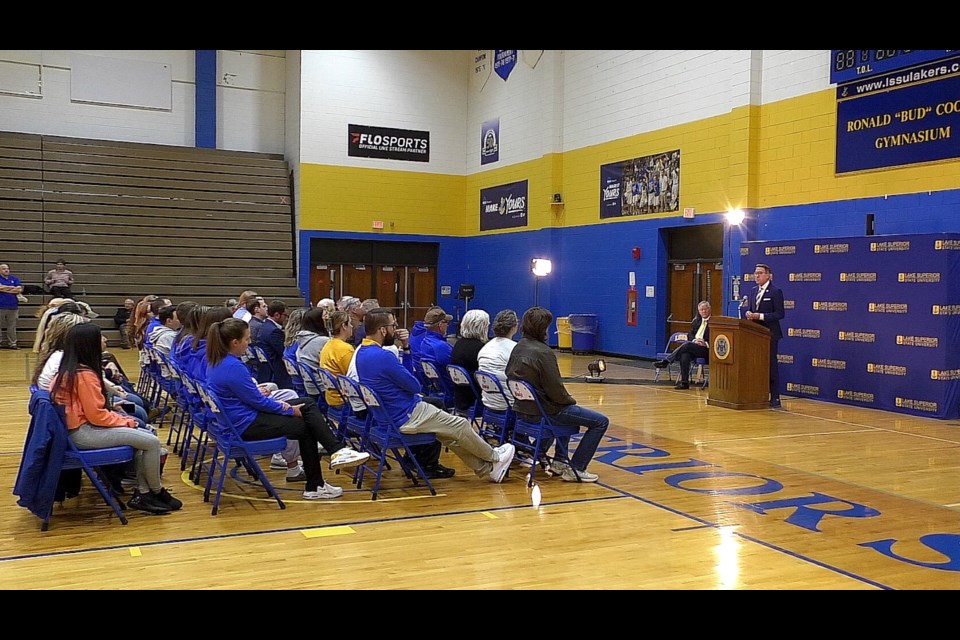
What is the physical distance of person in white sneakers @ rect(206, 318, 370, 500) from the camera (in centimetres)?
484

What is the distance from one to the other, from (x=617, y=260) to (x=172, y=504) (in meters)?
11.5

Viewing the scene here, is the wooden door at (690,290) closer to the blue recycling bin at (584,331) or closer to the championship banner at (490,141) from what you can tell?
the blue recycling bin at (584,331)

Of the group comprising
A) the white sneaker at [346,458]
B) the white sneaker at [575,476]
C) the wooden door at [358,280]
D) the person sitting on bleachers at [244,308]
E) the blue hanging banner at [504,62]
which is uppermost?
the blue hanging banner at [504,62]

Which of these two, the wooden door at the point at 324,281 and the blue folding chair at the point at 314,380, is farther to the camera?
the wooden door at the point at 324,281

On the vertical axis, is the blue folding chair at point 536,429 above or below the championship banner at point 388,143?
below

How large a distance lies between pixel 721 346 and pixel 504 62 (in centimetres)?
1088

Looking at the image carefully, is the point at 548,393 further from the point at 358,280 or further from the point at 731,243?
the point at 358,280

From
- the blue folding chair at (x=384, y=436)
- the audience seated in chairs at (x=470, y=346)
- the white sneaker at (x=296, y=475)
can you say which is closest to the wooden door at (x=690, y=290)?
the audience seated in chairs at (x=470, y=346)

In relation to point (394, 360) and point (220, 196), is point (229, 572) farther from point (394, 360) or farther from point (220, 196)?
point (220, 196)

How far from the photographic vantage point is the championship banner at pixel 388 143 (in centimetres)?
1862

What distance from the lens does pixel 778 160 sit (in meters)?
11.9

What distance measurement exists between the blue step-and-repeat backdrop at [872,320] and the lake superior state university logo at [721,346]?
1.20 m

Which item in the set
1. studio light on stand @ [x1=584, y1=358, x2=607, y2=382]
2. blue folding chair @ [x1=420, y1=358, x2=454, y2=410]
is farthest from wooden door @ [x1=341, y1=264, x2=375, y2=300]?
blue folding chair @ [x1=420, y1=358, x2=454, y2=410]
